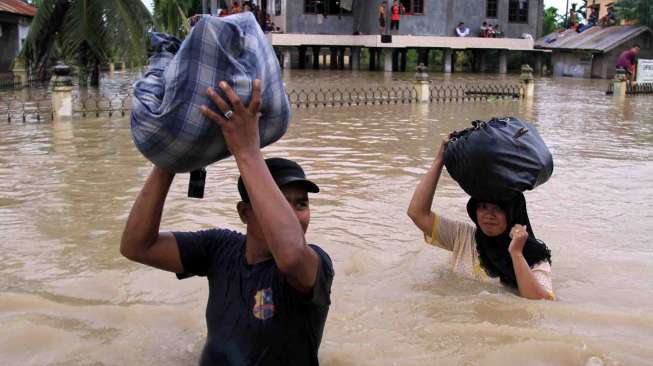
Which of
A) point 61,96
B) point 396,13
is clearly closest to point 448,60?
point 396,13

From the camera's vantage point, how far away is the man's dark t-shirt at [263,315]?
8.35ft

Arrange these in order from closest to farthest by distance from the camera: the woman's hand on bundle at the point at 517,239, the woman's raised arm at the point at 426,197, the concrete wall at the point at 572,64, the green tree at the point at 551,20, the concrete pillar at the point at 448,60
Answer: the woman's hand on bundle at the point at 517,239, the woman's raised arm at the point at 426,197, the concrete pillar at the point at 448,60, the concrete wall at the point at 572,64, the green tree at the point at 551,20

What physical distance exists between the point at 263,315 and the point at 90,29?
17030 millimetres

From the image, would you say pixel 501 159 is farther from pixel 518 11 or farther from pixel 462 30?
pixel 518 11

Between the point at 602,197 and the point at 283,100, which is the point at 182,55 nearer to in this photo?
the point at 283,100

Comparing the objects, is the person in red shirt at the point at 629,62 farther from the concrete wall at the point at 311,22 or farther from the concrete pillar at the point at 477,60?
the concrete wall at the point at 311,22

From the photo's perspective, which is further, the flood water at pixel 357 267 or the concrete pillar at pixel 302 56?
the concrete pillar at pixel 302 56

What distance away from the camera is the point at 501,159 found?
4.07 meters

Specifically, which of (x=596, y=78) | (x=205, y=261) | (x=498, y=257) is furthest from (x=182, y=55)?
(x=596, y=78)

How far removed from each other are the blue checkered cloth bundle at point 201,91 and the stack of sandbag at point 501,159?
1818mm

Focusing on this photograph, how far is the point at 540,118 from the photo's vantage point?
16312 millimetres

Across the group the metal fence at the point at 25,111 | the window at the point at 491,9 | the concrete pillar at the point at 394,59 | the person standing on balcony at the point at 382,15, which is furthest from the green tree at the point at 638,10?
the metal fence at the point at 25,111

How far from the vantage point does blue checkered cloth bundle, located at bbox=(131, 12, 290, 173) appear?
2.35 m

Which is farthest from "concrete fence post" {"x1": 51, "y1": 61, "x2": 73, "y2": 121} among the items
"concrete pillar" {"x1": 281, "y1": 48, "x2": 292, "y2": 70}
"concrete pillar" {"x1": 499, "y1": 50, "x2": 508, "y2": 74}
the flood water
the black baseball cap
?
"concrete pillar" {"x1": 499, "y1": 50, "x2": 508, "y2": 74}
